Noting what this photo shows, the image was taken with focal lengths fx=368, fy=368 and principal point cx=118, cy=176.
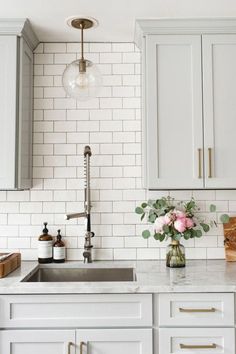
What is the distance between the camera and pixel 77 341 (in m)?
1.89

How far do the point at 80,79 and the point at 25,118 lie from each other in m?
0.63

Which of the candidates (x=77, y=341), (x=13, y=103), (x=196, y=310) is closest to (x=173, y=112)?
(x=13, y=103)

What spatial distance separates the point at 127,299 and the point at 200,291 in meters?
0.38

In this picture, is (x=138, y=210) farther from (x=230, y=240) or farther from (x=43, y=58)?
(x=43, y=58)

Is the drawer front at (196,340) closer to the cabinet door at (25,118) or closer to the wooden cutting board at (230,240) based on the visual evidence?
the wooden cutting board at (230,240)

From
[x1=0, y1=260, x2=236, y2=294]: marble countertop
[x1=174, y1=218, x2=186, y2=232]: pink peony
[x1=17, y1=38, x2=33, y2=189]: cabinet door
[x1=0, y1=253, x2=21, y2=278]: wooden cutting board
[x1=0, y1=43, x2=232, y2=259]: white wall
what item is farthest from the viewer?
[x1=0, y1=43, x2=232, y2=259]: white wall

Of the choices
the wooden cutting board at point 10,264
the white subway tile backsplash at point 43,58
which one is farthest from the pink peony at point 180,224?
the white subway tile backsplash at point 43,58

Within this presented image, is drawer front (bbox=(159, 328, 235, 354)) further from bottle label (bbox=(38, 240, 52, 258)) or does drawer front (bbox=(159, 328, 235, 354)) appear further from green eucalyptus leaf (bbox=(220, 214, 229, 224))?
bottle label (bbox=(38, 240, 52, 258))

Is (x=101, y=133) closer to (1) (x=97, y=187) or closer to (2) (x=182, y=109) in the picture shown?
(1) (x=97, y=187)

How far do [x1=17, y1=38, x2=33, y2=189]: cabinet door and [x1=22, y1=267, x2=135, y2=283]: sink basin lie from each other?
59cm

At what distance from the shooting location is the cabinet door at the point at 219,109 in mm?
2279

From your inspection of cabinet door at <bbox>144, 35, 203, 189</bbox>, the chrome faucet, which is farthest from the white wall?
cabinet door at <bbox>144, 35, 203, 189</bbox>

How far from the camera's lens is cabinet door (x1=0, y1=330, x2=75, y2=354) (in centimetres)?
189

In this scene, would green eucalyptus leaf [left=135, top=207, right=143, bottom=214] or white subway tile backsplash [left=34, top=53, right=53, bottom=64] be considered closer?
green eucalyptus leaf [left=135, top=207, right=143, bottom=214]
